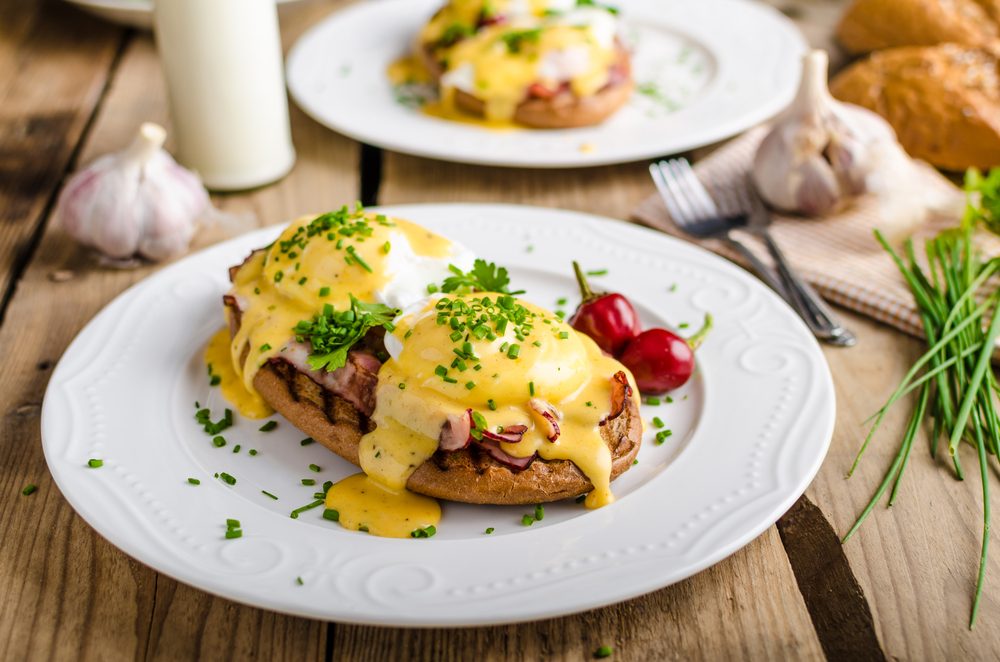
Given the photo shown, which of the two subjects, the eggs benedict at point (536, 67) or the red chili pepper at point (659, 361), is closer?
the red chili pepper at point (659, 361)

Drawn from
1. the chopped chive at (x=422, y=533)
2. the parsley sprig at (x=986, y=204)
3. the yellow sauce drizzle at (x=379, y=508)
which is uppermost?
the parsley sprig at (x=986, y=204)

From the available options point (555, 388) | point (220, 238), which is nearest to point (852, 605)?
point (555, 388)

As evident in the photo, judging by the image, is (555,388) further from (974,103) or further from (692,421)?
(974,103)

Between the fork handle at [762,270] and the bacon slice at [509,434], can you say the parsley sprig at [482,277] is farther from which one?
the fork handle at [762,270]

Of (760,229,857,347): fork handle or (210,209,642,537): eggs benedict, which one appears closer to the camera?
(210,209,642,537): eggs benedict

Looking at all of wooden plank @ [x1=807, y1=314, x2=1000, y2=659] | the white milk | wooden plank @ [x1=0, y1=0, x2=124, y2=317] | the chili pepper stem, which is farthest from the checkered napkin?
wooden plank @ [x1=0, y1=0, x2=124, y2=317]

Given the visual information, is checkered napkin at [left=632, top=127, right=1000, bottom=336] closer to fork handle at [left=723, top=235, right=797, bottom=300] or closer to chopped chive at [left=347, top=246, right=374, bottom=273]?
fork handle at [left=723, top=235, right=797, bottom=300]

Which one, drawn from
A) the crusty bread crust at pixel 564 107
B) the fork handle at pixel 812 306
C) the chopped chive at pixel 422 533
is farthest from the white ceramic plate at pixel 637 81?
the chopped chive at pixel 422 533
